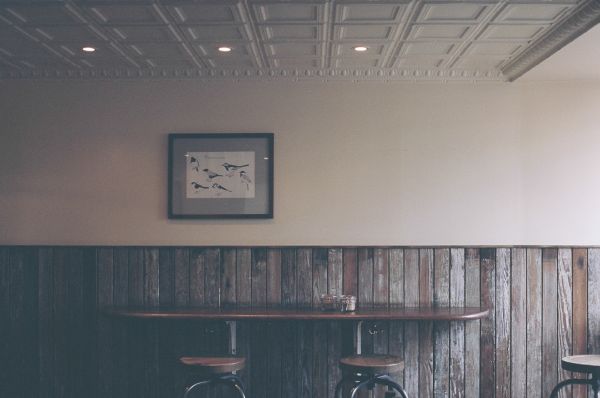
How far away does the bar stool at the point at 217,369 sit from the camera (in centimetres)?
444

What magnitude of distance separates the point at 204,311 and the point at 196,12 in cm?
203

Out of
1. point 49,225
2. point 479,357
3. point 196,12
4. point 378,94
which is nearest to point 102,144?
point 49,225

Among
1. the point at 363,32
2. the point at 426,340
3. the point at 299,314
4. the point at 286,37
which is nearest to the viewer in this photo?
the point at 363,32

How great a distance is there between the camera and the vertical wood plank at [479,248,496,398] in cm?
528

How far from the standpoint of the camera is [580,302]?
17.4 feet

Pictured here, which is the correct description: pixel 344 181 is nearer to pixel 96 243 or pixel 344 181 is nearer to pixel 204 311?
pixel 204 311

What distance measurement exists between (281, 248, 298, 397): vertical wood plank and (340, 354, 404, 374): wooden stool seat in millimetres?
798

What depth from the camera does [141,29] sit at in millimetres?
4391

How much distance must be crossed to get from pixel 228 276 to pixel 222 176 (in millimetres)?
765

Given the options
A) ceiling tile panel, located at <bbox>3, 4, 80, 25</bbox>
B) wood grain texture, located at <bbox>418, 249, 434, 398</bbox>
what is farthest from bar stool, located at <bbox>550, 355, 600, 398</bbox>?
ceiling tile panel, located at <bbox>3, 4, 80, 25</bbox>

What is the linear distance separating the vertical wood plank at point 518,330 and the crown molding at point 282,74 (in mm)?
1512

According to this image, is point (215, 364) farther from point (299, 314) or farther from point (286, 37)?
point (286, 37)

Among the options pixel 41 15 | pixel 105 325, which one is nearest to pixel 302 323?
pixel 105 325

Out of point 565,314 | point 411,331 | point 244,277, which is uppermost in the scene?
point 244,277
